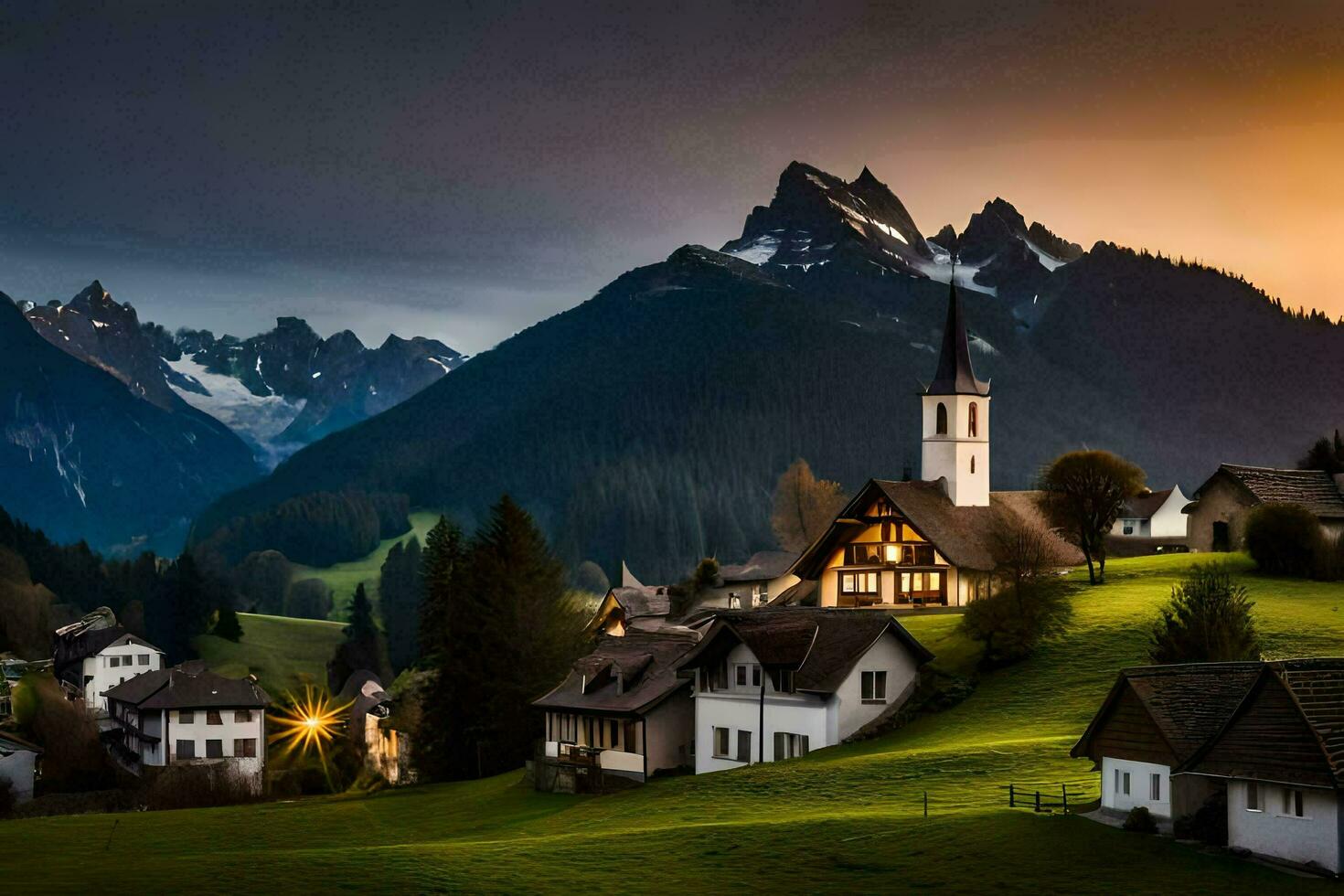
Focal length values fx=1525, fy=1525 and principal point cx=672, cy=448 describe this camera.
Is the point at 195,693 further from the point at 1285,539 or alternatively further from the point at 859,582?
the point at 1285,539

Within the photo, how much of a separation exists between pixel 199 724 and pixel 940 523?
65.7 metres

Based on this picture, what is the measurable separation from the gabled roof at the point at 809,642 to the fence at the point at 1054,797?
61.8ft

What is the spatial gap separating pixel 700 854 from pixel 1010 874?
331 inches

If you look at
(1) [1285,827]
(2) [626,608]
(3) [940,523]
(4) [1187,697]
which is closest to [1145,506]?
(3) [940,523]

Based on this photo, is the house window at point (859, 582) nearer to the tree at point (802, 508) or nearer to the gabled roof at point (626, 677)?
the gabled roof at point (626, 677)

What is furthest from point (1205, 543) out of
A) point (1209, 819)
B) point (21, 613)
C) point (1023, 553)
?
point (21, 613)

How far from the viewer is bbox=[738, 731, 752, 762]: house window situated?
210 ft

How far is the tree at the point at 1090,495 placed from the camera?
291 feet

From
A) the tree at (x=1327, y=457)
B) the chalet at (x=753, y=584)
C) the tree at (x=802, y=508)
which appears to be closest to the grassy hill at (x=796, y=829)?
the tree at (x=1327, y=457)

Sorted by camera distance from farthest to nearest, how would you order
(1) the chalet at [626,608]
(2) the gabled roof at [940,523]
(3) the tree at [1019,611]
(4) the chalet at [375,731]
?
(1) the chalet at [626,608], (4) the chalet at [375,731], (2) the gabled roof at [940,523], (3) the tree at [1019,611]


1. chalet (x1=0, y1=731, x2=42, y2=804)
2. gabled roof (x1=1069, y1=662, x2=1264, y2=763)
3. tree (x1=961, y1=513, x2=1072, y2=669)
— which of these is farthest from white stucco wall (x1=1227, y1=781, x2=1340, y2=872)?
chalet (x1=0, y1=731, x2=42, y2=804)

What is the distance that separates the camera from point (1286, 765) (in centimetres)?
3481

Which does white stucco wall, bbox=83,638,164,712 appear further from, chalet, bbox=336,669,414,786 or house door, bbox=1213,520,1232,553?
house door, bbox=1213,520,1232,553

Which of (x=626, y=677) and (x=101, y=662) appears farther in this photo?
(x=101, y=662)
